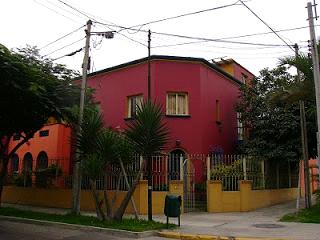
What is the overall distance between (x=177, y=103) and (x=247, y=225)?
893 centimetres

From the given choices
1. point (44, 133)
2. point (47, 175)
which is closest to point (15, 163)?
point (44, 133)

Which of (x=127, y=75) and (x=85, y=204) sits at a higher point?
(x=127, y=75)

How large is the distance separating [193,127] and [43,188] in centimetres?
833

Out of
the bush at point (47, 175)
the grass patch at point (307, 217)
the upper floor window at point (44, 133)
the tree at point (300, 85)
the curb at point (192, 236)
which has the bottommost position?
the curb at point (192, 236)

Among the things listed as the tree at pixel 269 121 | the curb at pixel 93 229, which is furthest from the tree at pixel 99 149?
the tree at pixel 269 121

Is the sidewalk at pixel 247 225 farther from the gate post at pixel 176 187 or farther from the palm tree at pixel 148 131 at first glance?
the palm tree at pixel 148 131

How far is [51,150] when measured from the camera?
86.4 feet

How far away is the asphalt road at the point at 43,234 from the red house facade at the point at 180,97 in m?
8.22

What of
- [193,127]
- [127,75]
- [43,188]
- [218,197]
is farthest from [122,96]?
[218,197]

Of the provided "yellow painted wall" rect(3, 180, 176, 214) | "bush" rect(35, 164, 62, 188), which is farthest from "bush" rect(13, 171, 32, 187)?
"bush" rect(35, 164, 62, 188)

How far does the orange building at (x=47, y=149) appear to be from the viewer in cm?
2534

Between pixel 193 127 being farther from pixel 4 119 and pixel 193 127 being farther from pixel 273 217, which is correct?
pixel 4 119

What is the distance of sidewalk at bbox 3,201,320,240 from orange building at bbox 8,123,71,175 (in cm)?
1000

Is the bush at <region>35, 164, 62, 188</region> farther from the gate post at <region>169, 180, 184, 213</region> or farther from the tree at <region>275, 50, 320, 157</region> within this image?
the tree at <region>275, 50, 320, 157</region>
